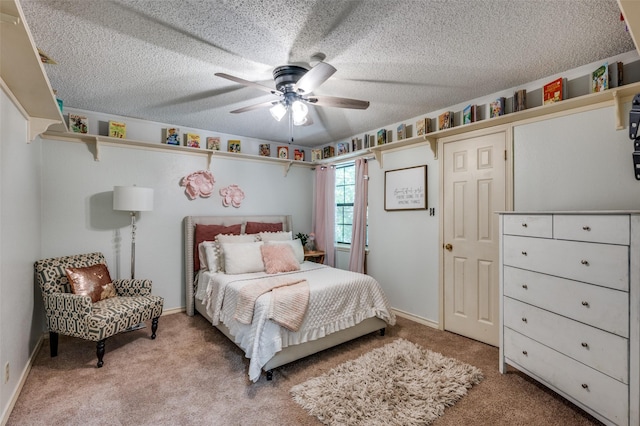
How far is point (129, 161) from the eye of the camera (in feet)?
11.4

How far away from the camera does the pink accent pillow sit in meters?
3.33

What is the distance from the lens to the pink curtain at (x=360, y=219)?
4.07 metres

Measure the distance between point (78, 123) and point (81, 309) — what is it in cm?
201

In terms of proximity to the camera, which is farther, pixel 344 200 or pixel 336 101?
pixel 344 200

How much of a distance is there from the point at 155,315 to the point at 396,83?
313 cm

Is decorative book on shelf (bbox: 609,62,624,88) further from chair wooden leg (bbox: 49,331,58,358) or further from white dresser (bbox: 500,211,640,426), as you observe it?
chair wooden leg (bbox: 49,331,58,358)

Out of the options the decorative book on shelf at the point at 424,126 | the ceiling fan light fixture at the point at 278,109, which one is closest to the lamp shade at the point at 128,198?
the ceiling fan light fixture at the point at 278,109

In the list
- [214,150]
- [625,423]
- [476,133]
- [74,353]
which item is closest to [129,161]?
[214,150]

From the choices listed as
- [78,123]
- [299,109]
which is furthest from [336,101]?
[78,123]

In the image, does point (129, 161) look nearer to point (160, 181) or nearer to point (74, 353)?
point (160, 181)

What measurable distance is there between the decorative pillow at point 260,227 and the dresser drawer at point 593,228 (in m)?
3.30

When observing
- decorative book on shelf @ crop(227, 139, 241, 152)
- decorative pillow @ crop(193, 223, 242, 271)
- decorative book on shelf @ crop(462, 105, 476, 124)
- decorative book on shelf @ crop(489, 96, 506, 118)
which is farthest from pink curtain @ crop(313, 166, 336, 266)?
decorative book on shelf @ crop(489, 96, 506, 118)

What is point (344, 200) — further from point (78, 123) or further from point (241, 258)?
point (78, 123)

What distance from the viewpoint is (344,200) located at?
15.2 ft
